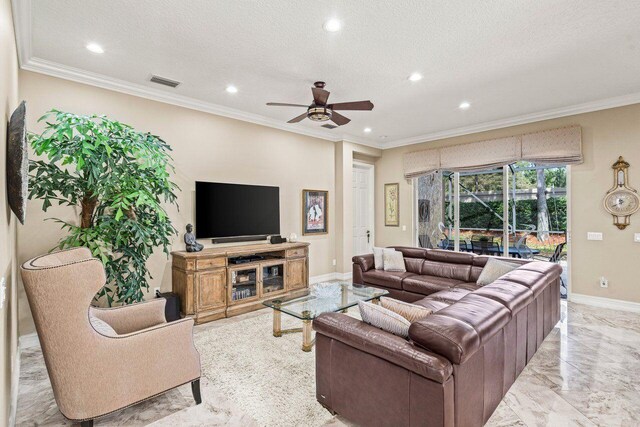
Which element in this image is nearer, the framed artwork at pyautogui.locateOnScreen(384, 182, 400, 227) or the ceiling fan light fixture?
the ceiling fan light fixture

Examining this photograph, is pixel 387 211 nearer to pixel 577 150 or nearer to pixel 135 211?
pixel 577 150

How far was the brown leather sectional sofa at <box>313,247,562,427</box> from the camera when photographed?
160 centimetres

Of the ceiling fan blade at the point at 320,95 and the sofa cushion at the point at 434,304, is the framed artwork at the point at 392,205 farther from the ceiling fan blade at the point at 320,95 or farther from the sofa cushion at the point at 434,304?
the ceiling fan blade at the point at 320,95

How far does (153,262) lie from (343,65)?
11.1 ft

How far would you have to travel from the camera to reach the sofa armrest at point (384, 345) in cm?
157

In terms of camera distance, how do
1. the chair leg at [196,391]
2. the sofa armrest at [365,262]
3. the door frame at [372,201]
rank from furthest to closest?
the door frame at [372,201]
the sofa armrest at [365,262]
the chair leg at [196,391]

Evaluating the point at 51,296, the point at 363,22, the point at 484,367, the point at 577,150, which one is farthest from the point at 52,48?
the point at 577,150

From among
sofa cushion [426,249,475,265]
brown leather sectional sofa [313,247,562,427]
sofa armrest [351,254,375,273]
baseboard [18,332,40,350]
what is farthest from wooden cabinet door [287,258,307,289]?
baseboard [18,332,40,350]

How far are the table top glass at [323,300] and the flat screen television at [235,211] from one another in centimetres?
156

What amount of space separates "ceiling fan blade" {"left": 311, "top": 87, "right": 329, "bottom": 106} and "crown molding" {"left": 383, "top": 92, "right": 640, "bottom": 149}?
3.60m

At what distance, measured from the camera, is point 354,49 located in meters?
3.11

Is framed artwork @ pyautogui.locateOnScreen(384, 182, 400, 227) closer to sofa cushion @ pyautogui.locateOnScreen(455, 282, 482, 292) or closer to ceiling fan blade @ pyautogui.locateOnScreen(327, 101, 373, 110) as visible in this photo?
sofa cushion @ pyautogui.locateOnScreen(455, 282, 482, 292)

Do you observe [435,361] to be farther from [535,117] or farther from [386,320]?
[535,117]

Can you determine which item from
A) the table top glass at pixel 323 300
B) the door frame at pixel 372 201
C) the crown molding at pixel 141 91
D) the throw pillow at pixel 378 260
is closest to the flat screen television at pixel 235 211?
the crown molding at pixel 141 91
